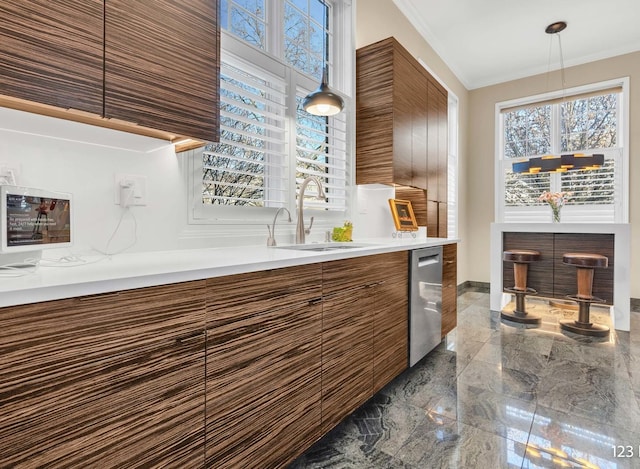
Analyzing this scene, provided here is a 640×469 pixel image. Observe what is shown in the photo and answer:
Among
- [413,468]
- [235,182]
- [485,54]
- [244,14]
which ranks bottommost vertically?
[413,468]

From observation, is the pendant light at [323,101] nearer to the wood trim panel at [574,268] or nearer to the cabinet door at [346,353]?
the cabinet door at [346,353]

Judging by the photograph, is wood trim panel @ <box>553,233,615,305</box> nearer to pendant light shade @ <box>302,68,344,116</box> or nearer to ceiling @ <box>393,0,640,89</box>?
ceiling @ <box>393,0,640,89</box>

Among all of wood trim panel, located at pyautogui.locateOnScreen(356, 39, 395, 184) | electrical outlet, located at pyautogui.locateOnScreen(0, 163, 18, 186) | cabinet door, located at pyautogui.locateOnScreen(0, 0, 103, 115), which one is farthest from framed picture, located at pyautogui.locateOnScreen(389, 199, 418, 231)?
electrical outlet, located at pyautogui.locateOnScreen(0, 163, 18, 186)

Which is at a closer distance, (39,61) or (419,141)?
(39,61)

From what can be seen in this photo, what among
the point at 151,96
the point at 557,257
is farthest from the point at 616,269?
the point at 151,96

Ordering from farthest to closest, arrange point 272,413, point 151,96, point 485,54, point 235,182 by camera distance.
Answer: point 485,54 → point 235,182 → point 272,413 → point 151,96

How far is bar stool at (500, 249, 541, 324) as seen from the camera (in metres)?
3.73

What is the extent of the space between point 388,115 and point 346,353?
6.25ft

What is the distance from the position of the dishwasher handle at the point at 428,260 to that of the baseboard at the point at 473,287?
9.34ft

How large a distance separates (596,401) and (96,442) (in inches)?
98.7

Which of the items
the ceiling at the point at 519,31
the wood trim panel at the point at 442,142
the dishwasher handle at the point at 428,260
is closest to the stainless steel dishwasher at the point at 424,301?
the dishwasher handle at the point at 428,260

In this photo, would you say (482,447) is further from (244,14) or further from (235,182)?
(244,14)

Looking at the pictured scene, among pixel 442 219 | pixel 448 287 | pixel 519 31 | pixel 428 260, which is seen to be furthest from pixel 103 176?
pixel 519 31

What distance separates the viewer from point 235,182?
77.9 inches
